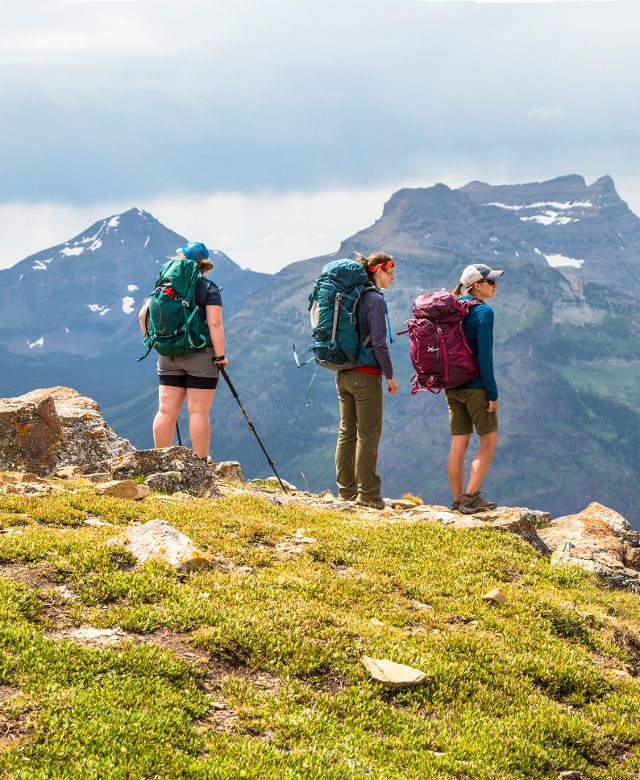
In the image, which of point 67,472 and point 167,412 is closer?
point 67,472

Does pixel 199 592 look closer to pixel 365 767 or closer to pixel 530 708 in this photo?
pixel 365 767

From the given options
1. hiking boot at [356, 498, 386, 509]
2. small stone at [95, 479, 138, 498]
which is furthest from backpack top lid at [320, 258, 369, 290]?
small stone at [95, 479, 138, 498]

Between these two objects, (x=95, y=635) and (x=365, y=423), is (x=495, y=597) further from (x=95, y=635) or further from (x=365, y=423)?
(x=365, y=423)

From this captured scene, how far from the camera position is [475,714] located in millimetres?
7000

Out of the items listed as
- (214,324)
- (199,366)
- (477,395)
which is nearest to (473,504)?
(477,395)

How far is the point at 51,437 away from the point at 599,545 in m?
11.2

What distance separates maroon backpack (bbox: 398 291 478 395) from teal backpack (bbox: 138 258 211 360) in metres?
4.24

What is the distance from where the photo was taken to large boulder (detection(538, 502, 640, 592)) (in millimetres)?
12031

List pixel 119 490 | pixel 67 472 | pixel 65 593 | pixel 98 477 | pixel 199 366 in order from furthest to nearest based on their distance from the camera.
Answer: pixel 67 472 < pixel 199 366 < pixel 98 477 < pixel 119 490 < pixel 65 593

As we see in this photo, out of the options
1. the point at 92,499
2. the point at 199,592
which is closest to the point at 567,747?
the point at 199,592

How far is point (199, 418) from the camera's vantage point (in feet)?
47.3

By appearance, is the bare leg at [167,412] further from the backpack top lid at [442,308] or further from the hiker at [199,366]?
the backpack top lid at [442,308]

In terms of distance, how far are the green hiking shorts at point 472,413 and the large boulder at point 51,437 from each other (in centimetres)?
741

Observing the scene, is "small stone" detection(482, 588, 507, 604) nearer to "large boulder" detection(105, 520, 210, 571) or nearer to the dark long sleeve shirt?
"large boulder" detection(105, 520, 210, 571)
